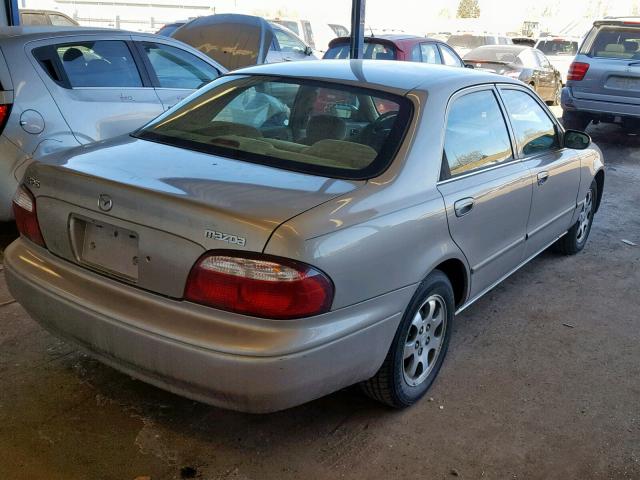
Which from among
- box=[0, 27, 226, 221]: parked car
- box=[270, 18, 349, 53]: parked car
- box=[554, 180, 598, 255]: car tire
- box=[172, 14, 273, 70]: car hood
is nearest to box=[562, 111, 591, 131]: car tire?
box=[172, 14, 273, 70]: car hood

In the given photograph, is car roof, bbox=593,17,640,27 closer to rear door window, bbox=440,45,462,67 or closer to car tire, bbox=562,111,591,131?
car tire, bbox=562,111,591,131

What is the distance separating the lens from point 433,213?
9.77 feet

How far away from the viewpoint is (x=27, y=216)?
9.72ft

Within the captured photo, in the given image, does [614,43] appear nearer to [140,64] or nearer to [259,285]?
[140,64]

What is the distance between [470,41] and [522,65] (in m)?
8.76

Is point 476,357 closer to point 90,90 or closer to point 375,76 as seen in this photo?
point 375,76

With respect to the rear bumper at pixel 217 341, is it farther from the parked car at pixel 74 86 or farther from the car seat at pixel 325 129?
the parked car at pixel 74 86

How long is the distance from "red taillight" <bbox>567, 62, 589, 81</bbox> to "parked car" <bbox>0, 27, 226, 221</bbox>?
21.2ft

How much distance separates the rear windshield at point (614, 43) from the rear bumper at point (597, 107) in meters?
0.67

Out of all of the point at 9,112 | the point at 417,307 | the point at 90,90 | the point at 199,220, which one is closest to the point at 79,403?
the point at 199,220

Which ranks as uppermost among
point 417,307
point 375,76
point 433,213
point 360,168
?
point 375,76

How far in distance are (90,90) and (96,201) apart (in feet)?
9.65

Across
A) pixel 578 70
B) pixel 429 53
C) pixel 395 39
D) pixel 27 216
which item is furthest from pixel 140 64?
pixel 578 70

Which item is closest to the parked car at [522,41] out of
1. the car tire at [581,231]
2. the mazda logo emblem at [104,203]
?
the car tire at [581,231]
